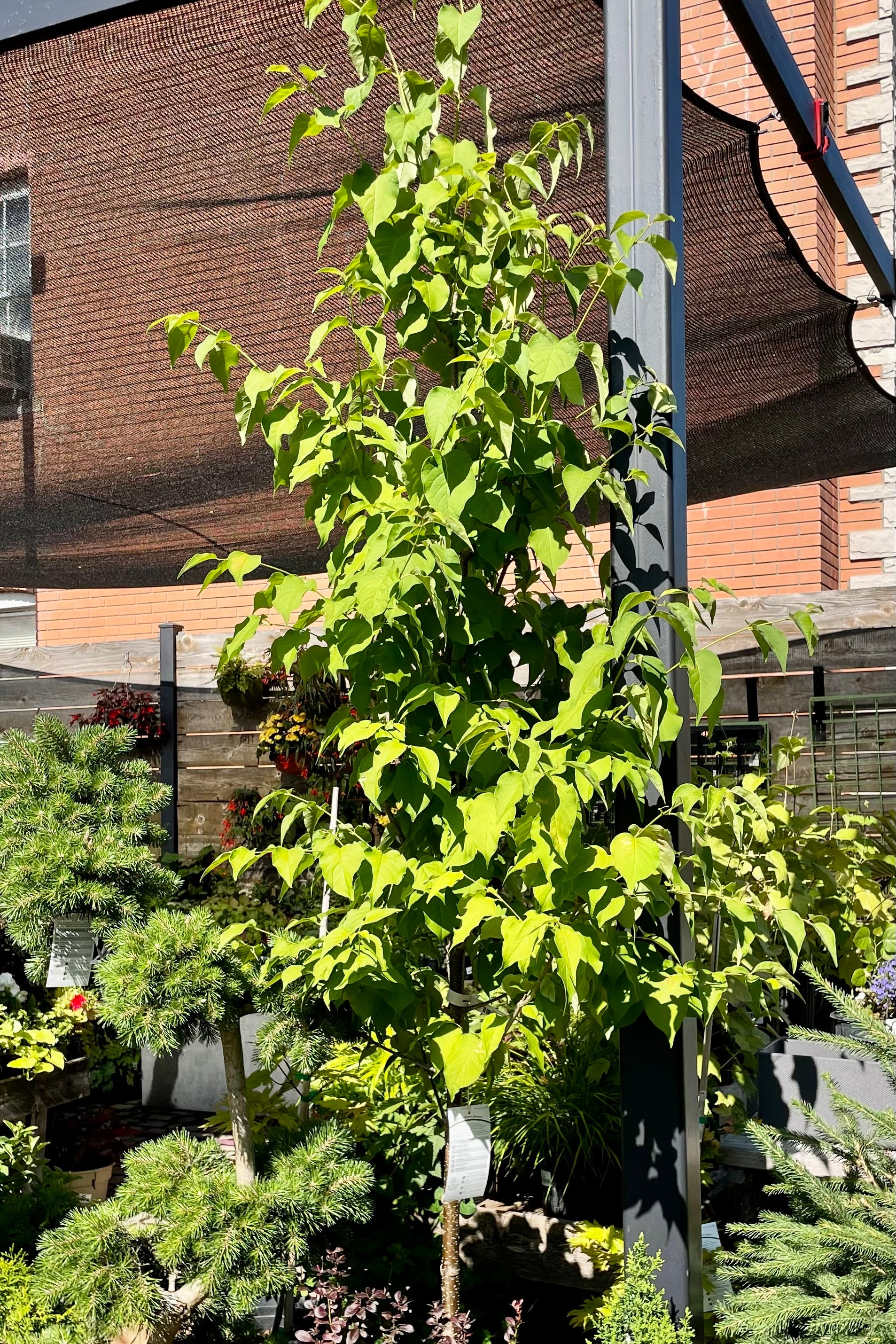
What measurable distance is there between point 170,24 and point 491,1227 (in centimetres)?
243

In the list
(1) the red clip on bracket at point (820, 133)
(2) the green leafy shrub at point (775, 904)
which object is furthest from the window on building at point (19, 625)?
(1) the red clip on bracket at point (820, 133)

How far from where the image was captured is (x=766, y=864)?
2.69 m

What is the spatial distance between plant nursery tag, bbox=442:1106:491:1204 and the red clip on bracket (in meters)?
2.65

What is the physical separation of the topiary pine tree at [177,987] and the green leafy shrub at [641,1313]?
0.67m

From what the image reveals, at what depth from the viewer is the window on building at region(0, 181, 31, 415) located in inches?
98.4

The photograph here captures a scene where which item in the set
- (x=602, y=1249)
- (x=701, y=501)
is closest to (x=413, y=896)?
(x=602, y=1249)

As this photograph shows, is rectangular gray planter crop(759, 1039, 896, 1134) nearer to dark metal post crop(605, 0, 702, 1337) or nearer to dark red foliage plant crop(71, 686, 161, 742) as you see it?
dark metal post crop(605, 0, 702, 1337)

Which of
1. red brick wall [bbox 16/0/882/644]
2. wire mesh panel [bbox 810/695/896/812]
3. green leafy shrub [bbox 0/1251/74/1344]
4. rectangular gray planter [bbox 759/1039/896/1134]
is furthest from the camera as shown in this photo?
red brick wall [bbox 16/0/882/644]

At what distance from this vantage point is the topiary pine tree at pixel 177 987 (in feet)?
6.11

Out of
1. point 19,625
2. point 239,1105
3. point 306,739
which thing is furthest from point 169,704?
point 239,1105

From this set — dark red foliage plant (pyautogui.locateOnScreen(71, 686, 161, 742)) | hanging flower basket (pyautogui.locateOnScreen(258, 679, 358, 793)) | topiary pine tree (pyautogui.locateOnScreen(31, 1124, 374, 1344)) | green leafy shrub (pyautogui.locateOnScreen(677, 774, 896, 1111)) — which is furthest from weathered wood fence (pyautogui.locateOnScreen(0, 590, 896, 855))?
topiary pine tree (pyautogui.locateOnScreen(31, 1124, 374, 1344))

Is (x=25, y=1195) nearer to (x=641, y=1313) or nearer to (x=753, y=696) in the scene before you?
(x=641, y=1313)

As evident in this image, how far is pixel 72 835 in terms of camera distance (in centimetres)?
226

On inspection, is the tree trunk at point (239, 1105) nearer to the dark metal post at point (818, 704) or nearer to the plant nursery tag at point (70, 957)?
the plant nursery tag at point (70, 957)
